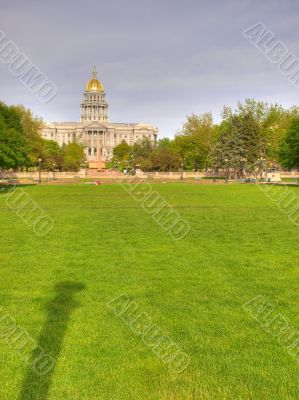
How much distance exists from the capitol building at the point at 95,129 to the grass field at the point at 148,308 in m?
168

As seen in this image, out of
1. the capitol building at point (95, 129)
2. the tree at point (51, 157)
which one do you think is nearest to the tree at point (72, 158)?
the tree at point (51, 157)

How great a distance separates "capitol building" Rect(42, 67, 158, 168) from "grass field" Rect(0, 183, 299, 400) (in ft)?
552

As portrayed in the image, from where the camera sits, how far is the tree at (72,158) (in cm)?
10438

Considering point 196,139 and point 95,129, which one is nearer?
point 196,139

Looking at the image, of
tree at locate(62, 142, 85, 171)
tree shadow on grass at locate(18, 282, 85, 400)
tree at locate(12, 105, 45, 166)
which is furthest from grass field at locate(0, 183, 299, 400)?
tree at locate(62, 142, 85, 171)

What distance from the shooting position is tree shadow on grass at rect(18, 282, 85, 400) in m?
5.18

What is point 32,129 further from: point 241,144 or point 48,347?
point 48,347

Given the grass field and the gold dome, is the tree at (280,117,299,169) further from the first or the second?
the gold dome

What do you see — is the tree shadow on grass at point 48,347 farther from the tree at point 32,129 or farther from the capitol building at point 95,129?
the capitol building at point 95,129

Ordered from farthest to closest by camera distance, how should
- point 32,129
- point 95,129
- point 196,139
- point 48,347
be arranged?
1. point 95,129
2. point 196,139
3. point 32,129
4. point 48,347

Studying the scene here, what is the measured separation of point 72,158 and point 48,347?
10535 centimetres

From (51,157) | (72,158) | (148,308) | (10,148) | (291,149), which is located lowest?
(72,158)

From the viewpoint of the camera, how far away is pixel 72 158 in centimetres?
10900

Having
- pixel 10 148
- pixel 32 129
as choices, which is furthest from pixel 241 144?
pixel 10 148
